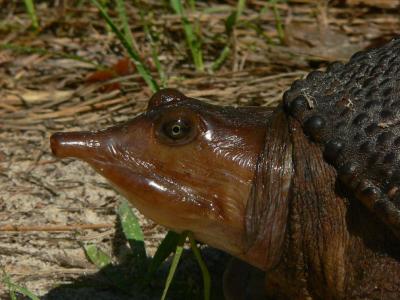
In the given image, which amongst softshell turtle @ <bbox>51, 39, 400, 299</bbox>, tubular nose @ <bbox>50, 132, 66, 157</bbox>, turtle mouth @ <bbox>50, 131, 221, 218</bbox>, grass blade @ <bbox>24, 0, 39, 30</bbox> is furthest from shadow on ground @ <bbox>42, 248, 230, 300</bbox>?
grass blade @ <bbox>24, 0, 39, 30</bbox>

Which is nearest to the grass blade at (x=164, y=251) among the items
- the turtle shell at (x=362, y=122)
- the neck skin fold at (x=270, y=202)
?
the neck skin fold at (x=270, y=202)

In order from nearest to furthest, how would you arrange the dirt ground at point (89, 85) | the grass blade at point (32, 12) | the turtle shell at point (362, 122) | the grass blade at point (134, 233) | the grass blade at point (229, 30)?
the turtle shell at point (362, 122)
the grass blade at point (134, 233)
the dirt ground at point (89, 85)
the grass blade at point (229, 30)
the grass blade at point (32, 12)

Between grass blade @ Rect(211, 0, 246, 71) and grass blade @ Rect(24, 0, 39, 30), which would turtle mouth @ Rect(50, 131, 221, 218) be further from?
grass blade @ Rect(24, 0, 39, 30)

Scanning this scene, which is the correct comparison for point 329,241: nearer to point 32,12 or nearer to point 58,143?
point 58,143

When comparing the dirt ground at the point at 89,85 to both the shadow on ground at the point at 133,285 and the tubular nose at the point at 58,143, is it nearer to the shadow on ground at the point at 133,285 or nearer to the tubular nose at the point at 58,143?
the shadow on ground at the point at 133,285

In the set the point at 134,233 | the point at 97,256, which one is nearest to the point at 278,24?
the point at 134,233

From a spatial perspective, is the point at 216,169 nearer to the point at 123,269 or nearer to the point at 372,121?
the point at 372,121
